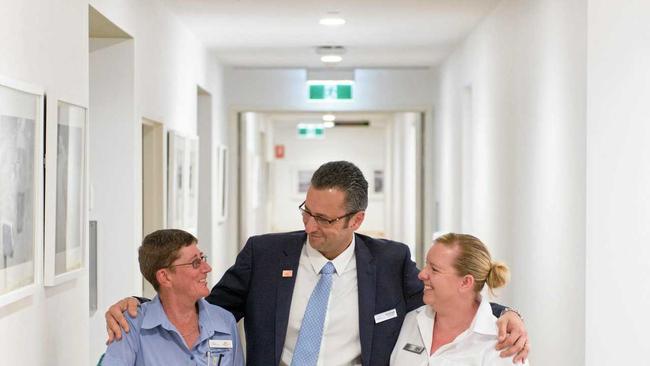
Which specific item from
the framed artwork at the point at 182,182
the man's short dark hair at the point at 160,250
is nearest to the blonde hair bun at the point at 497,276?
the man's short dark hair at the point at 160,250

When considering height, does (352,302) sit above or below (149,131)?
below

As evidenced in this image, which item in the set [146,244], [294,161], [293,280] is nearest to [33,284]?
[146,244]

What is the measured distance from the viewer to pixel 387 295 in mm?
3047

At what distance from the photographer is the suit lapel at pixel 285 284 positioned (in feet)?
9.77

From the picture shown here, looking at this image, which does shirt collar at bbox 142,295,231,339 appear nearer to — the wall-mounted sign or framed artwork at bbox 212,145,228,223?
framed artwork at bbox 212,145,228,223

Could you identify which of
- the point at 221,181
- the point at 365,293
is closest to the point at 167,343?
the point at 365,293

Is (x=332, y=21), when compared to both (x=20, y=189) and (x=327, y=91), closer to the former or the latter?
(x=327, y=91)

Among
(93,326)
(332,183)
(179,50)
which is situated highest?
(179,50)

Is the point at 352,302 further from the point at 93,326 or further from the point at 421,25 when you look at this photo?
the point at 421,25

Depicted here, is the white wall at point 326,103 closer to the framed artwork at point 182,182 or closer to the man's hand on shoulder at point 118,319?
the framed artwork at point 182,182

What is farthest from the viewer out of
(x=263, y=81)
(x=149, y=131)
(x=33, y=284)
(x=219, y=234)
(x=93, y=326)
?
(x=263, y=81)

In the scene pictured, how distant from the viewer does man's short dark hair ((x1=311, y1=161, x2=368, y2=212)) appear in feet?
9.64

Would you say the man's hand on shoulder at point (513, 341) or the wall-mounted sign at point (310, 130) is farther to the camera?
the wall-mounted sign at point (310, 130)

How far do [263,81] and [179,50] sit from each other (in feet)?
11.1
